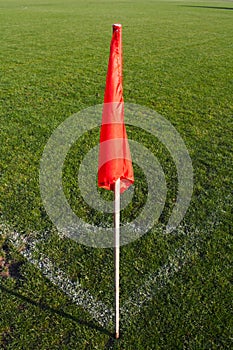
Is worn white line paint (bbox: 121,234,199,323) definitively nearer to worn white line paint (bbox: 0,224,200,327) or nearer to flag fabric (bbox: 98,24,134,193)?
worn white line paint (bbox: 0,224,200,327)

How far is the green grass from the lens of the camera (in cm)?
259

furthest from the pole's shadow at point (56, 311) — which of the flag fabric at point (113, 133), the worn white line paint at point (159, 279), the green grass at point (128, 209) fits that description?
the flag fabric at point (113, 133)

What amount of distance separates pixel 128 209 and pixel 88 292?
3.70ft

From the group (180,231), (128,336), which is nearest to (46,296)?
(128,336)

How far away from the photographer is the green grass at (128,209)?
2588 millimetres

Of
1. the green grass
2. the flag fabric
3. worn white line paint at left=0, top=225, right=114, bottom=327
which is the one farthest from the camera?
worn white line paint at left=0, top=225, right=114, bottom=327

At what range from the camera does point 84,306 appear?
2.75 metres

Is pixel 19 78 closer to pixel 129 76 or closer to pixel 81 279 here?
pixel 129 76

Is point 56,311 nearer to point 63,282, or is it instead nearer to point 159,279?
point 63,282

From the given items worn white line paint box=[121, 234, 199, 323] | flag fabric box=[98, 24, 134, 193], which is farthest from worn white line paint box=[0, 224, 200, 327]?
flag fabric box=[98, 24, 134, 193]

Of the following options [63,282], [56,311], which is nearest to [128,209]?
[63,282]

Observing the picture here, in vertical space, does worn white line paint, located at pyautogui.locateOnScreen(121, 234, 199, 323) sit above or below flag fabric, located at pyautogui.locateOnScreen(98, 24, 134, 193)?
below

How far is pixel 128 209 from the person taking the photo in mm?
3752

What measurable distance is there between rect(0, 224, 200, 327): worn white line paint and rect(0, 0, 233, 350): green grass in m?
0.05
